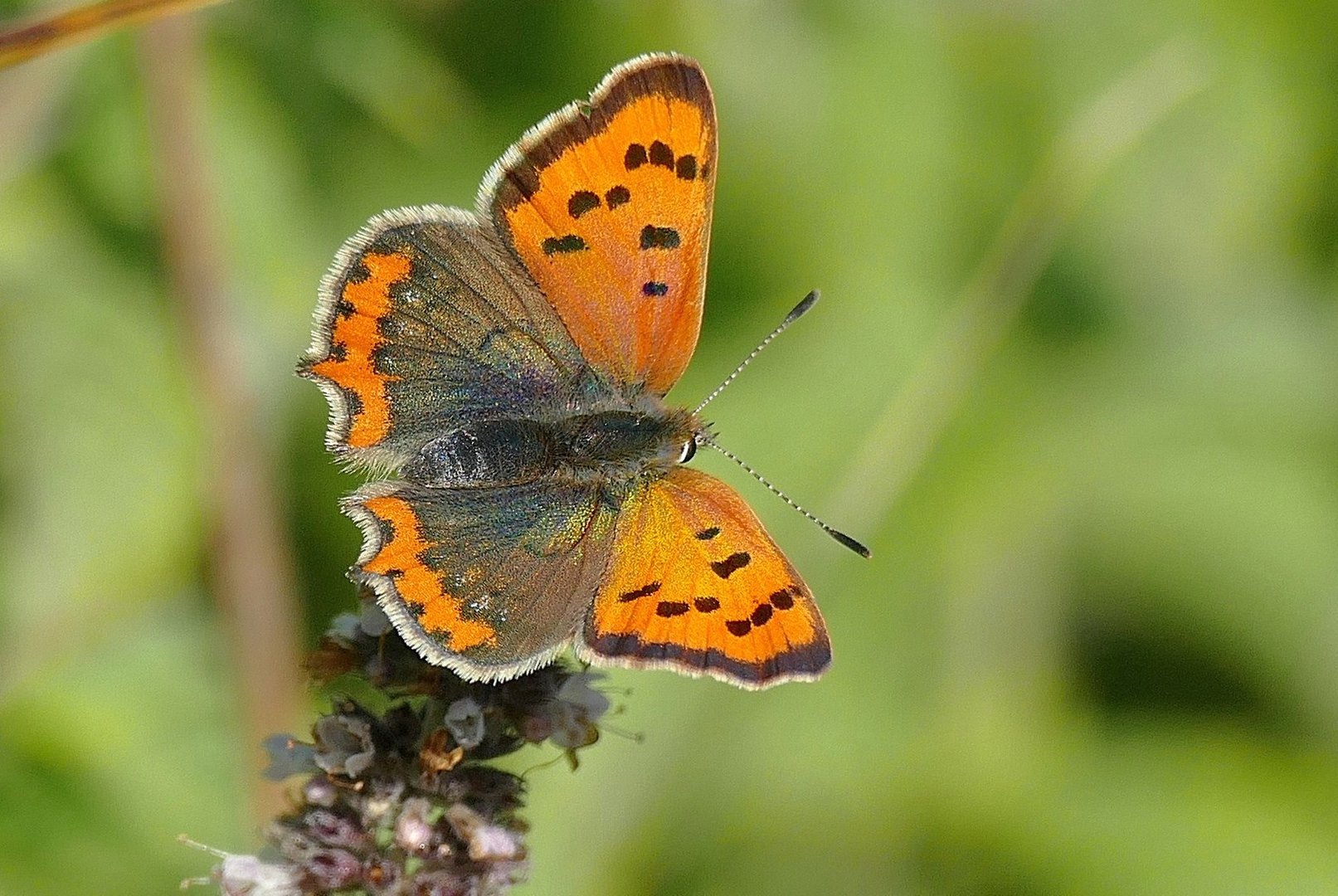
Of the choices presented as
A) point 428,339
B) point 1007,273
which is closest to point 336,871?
point 428,339

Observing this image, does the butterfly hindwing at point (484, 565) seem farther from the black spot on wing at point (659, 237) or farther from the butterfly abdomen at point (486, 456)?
the black spot on wing at point (659, 237)

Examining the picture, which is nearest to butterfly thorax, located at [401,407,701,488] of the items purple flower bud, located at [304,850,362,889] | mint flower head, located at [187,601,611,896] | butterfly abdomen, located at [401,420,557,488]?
butterfly abdomen, located at [401,420,557,488]

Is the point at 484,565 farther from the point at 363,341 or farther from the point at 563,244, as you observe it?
the point at 563,244

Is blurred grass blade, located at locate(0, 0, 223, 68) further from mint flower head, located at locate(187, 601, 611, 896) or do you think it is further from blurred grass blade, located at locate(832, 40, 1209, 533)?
blurred grass blade, located at locate(832, 40, 1209, 533)

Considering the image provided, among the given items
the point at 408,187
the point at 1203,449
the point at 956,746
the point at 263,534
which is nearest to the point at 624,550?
the point at 263,534

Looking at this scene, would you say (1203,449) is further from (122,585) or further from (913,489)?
(122,585)

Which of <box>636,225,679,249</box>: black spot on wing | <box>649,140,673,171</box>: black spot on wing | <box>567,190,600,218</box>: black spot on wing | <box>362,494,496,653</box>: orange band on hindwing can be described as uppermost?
<box>649,140,673,171</box>: black spot on wing
